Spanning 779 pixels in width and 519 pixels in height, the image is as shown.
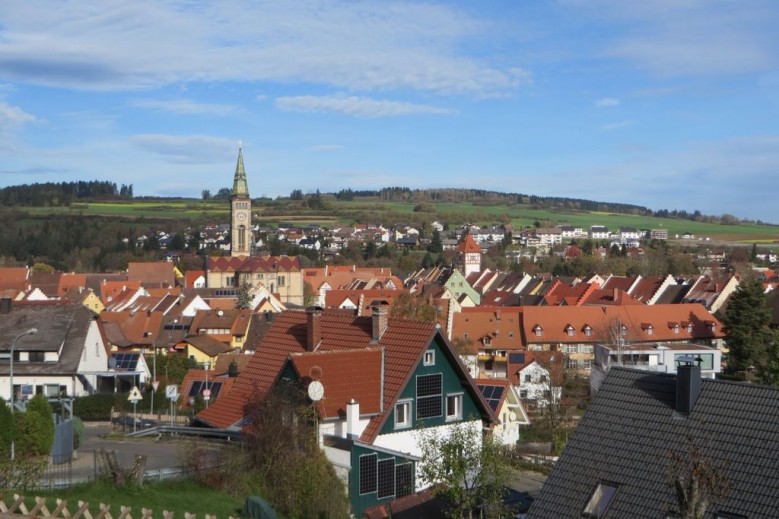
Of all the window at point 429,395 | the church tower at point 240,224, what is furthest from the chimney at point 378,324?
the church tower at point 240,224

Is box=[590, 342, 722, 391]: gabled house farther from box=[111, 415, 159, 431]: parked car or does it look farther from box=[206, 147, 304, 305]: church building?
box=[206, 147, 304, 305]: church building

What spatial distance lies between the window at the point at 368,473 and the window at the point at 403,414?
2.03 metres

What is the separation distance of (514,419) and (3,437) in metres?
21.1

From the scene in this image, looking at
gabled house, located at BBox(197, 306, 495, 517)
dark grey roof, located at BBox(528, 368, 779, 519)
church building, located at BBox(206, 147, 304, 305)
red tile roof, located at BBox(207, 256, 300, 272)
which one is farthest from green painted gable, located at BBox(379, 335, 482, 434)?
red tile roof, located at BBox(207, 256, 300, 272)

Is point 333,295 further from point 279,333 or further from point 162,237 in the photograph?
point 162,237

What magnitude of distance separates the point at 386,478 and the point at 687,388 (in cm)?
755

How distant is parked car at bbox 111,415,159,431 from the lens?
27.6 metres

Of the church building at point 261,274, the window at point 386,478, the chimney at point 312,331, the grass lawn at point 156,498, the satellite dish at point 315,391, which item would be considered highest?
the chimney at point 312,331

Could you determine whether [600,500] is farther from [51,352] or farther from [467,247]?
[467,247]

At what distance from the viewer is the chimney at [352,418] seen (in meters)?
21.3

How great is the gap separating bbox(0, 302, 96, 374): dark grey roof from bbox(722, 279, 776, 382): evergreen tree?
3481 centimetres

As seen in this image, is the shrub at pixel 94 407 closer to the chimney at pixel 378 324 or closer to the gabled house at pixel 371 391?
the gabled house at pixel 371 391

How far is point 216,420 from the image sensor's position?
964 inches

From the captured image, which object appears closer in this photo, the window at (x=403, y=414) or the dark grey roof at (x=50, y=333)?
the window at (x=403, y=414)
